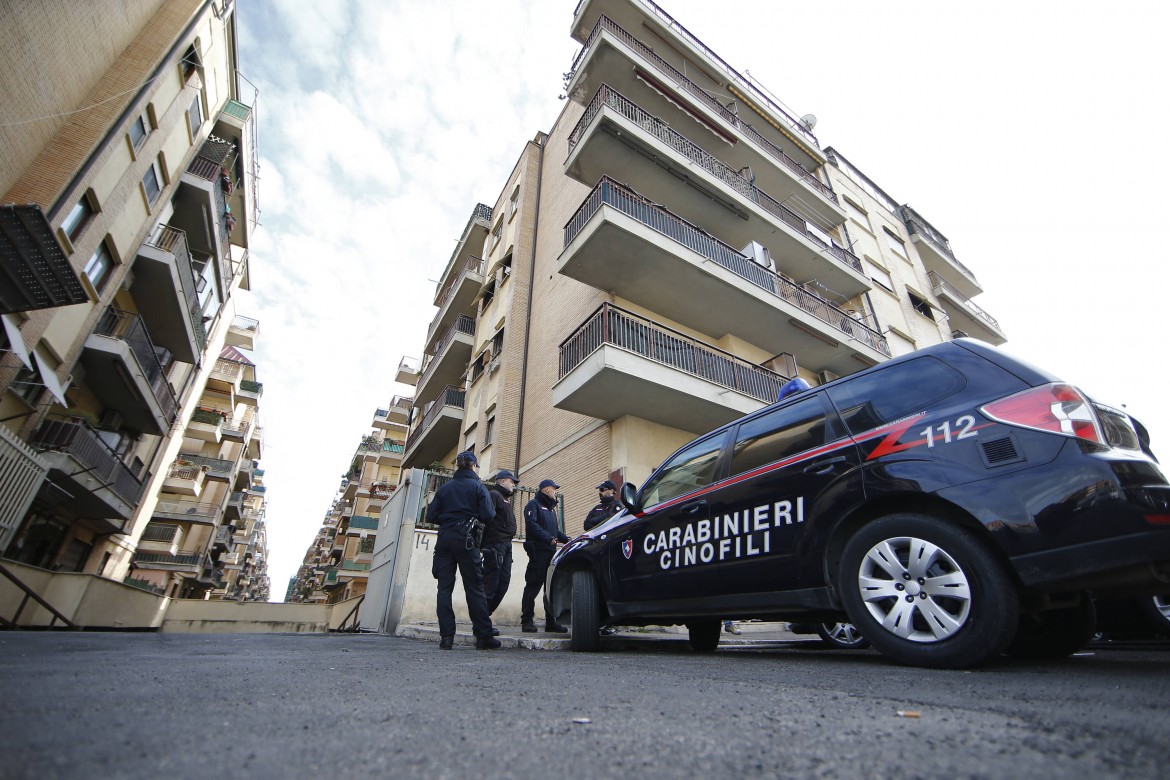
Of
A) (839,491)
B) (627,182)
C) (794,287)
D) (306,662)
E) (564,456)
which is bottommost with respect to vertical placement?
(306,662)

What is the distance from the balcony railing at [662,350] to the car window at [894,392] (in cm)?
641

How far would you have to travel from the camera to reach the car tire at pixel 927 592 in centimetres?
228

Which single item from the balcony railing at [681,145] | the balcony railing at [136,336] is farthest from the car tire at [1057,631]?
the balcony railing at [136,336]

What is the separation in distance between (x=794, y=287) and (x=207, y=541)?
36.0 meters

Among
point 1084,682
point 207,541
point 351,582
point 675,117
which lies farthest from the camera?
point 351,582

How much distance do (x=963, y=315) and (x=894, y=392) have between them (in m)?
25.2

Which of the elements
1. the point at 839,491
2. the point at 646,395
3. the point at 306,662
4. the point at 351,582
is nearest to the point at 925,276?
the point at 646,395

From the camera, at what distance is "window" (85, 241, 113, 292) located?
1120 centimetres

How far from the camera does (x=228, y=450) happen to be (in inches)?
1436

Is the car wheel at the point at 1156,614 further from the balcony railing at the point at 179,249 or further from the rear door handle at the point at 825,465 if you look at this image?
the balcony railing at the point at 179,249

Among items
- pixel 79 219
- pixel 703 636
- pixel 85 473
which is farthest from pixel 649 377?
pixel 85 473

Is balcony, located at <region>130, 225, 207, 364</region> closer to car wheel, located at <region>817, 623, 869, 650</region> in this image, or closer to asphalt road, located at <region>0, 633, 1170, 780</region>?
asphalt road, located at <region>0, 633, 1170, 780</region>

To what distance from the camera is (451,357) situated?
20.7m

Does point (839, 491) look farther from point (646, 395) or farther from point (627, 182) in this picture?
point (627, 182)
